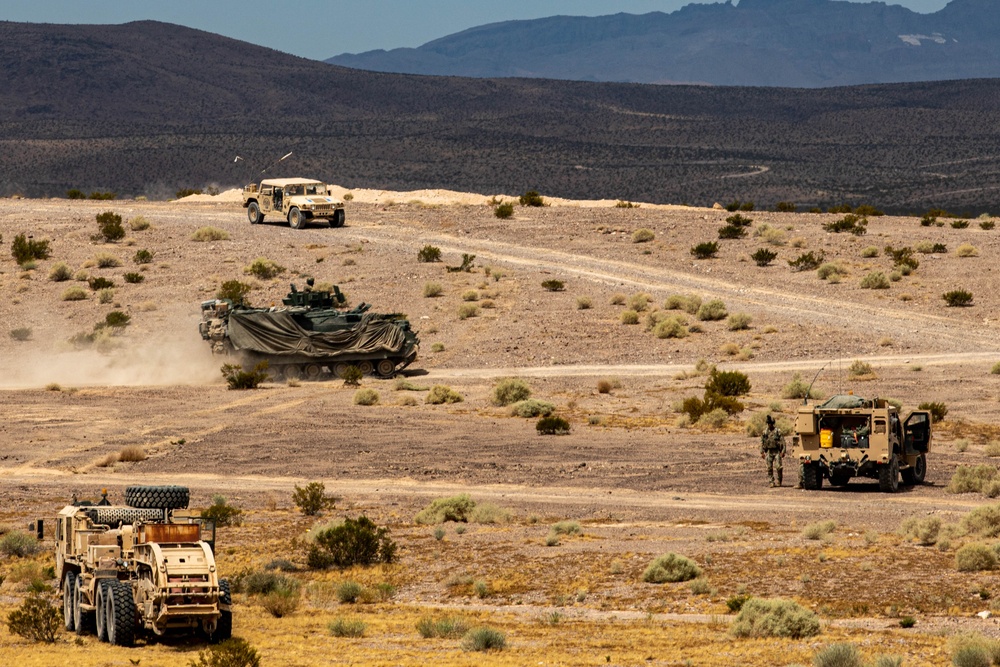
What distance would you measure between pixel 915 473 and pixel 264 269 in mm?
33640

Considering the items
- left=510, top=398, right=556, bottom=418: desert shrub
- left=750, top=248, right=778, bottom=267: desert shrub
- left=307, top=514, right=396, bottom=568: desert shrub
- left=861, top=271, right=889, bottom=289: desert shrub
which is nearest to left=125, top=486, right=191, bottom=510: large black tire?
left=307, top=514, right=396, bottom=568: desert shrub

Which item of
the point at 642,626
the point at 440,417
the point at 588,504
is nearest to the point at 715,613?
the point at 642,626

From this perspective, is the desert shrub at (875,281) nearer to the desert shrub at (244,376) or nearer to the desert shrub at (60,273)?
the desert shrub at (244,376)

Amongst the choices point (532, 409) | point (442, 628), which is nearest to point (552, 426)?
point (532, 409)

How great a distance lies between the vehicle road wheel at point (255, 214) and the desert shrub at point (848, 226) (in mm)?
24655

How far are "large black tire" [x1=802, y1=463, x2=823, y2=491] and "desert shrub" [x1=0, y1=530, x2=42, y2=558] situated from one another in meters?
13.1

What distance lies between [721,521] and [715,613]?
637cm

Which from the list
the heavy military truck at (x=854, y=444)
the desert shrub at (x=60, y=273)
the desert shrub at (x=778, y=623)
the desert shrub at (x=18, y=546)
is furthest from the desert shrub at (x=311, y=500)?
the desert shrub at (x=60, y=273)

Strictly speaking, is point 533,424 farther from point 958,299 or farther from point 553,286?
point 958,299

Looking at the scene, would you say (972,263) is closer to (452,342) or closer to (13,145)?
(452,342)

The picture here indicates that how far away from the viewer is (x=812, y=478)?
26672 millimetres

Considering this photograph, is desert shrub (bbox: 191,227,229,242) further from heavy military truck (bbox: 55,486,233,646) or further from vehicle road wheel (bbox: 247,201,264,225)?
heavy military truck (bbox: 55,486,233,646)

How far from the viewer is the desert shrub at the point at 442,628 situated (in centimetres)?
1652

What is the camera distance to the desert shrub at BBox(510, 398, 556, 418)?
118 feet
